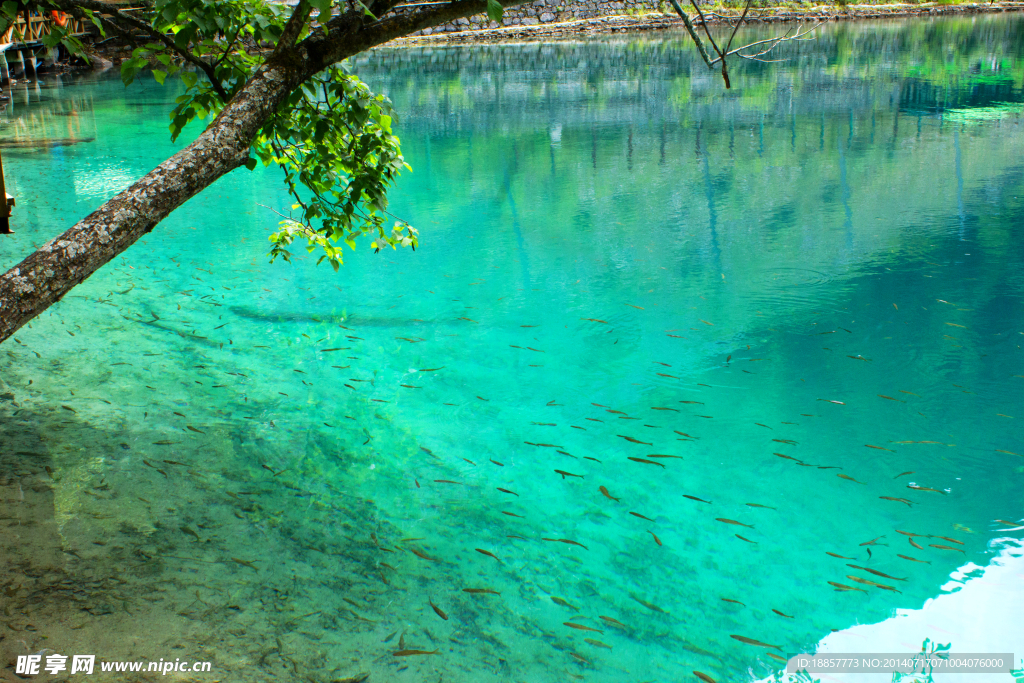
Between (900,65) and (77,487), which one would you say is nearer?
(77,487)

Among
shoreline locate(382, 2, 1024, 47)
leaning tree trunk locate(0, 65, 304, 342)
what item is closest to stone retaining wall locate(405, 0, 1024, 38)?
shoreline locate(382, 2, 1024, 47)

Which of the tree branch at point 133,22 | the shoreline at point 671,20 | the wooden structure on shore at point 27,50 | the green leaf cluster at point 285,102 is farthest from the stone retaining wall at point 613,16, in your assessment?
the tree branch at point 133,22

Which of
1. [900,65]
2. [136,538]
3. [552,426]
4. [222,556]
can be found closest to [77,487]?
[136,538]

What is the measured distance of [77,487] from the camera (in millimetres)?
4180

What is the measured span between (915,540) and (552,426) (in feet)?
7.50

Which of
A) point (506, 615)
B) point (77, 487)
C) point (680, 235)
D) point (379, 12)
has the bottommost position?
point (506, 615)

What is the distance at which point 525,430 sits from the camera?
5090 mm

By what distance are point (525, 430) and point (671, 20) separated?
1622 inches

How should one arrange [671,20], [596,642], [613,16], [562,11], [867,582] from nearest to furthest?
[596,642]
[867,582]
[671,20]
[613,16]
[562,11]

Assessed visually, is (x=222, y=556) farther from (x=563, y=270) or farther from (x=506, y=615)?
(x=563, y=270)

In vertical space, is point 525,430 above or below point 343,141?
below

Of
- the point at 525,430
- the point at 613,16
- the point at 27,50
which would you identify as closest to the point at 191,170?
the point at 525,430

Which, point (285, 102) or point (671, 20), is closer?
point (285, 102)

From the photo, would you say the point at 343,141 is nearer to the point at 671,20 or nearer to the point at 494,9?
the point at 494,9
